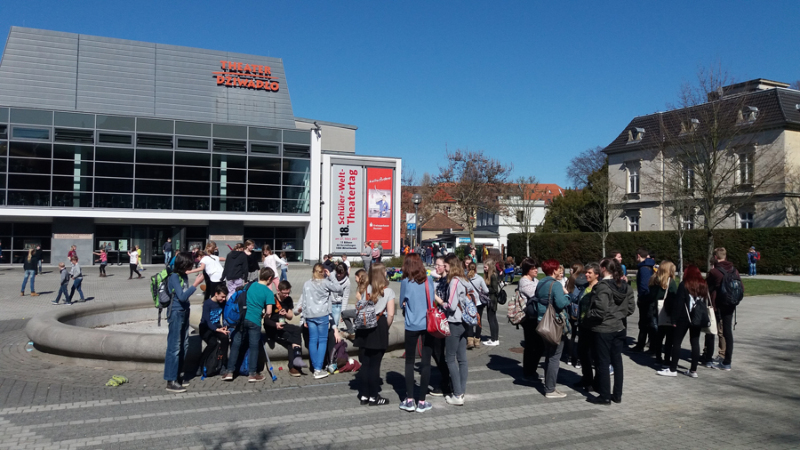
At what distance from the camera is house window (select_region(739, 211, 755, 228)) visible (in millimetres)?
40531

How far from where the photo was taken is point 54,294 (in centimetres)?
2075

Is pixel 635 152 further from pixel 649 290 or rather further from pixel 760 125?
pixel 649 290

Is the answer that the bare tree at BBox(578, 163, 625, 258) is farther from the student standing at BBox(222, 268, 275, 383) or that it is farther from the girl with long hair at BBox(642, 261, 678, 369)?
the student standing at BBox(222, 268, 275, 383)

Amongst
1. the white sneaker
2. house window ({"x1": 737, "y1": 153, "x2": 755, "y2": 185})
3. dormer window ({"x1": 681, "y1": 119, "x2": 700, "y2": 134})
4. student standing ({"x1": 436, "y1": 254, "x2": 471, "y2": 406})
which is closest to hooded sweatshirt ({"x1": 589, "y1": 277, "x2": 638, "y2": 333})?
student standing ({"x1": 436, "y1": 254, "x2": 471, "y2": 406})

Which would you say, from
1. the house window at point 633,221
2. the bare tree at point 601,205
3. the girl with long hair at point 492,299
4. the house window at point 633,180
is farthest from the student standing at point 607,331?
the house window at point 633,180

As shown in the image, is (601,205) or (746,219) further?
(601,205)

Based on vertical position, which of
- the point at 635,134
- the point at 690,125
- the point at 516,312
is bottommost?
the point at 516,312

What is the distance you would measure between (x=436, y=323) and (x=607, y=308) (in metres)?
2.19

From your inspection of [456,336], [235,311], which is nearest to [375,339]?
[456,336]

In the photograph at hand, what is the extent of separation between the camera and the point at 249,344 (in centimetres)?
826

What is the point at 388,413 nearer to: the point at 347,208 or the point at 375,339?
the point at 375,339

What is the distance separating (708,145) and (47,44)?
4066 cm

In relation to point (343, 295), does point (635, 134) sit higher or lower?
higher

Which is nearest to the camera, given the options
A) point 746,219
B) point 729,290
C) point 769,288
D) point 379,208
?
point 729,290
